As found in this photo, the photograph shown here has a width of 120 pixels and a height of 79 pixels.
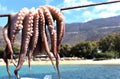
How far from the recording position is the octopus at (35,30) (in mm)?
3006

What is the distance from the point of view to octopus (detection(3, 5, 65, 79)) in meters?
3.01

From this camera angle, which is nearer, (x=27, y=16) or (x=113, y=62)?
(x=27, y=16)

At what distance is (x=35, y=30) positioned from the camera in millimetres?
3047

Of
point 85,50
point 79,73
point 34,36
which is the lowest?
point 85,50

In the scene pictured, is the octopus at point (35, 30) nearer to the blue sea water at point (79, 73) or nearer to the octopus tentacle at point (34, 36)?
the octopus tentacle at point (34, 36)

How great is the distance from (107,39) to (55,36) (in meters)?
112

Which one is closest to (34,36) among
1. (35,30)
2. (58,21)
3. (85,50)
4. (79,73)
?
(35,30)

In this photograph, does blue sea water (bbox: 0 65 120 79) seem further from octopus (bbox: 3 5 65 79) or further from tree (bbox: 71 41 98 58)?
tree (bbox: 71 41 98 58)

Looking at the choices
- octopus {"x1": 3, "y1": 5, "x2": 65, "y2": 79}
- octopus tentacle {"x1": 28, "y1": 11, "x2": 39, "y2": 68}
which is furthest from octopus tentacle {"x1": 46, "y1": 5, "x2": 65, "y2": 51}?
octopus tentacle {"x1": 28, "y1": 11, "x2": 39, "y2": 68}

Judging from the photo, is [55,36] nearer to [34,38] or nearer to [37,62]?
[34,38]

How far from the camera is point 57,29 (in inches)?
125

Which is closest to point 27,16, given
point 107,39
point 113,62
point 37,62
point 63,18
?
point 63,18

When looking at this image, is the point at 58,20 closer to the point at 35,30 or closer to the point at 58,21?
the point at 58,21

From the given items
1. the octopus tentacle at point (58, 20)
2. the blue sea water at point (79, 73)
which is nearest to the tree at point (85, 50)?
the blue sea water at point (79, 73)
